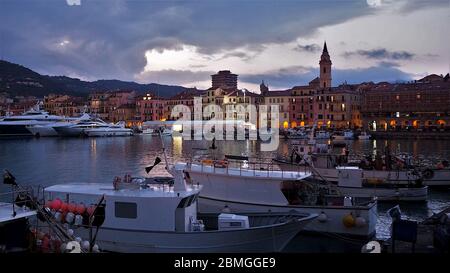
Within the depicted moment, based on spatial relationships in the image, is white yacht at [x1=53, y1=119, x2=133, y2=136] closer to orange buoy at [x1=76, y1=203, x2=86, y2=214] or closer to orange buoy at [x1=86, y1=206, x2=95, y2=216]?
orange buoy at [x1=76, y1=203, x2=86, y2=214]

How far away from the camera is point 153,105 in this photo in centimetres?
12862

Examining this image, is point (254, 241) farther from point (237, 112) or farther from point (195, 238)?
point (237, 112)

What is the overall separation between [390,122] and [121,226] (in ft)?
314

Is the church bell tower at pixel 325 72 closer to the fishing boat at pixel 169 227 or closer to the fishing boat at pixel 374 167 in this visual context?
the fishing boat at pixel 374 167

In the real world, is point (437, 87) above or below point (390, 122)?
above

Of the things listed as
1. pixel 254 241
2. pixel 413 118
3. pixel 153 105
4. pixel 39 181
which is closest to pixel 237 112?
pixel 153 105

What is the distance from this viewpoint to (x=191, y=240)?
13.2 m

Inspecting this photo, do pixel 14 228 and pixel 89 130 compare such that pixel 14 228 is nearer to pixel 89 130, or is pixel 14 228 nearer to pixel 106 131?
pixel 89 130

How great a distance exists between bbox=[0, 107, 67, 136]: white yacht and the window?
3725 inches

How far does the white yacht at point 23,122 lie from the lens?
3920 inches

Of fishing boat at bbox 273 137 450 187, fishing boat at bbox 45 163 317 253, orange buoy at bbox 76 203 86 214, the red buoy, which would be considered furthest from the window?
fishing boat at bbox 273 137 450 187

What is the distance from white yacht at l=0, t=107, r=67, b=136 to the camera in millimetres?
99562

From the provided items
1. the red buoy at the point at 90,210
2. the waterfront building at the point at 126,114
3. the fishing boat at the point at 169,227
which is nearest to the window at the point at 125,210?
the fishing boat at the point at 169,227
